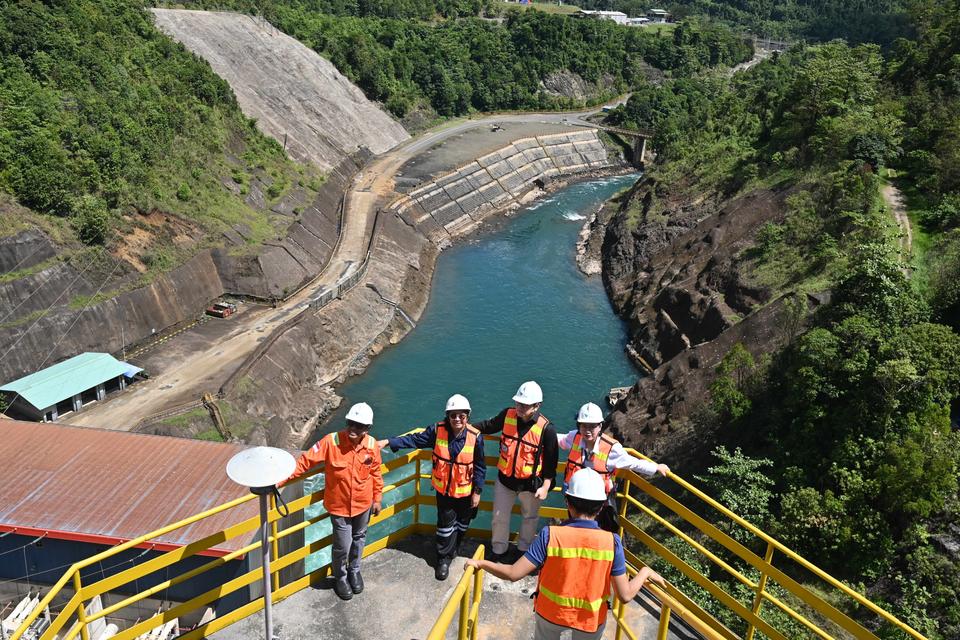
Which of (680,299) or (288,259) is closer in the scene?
(680,299)

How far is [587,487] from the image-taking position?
6.95 meters

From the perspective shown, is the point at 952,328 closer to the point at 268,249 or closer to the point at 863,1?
the point at 268,249

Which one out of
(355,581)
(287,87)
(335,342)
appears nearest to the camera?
(355,581)

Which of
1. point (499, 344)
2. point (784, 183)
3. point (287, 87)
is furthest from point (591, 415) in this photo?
point (287, 87)

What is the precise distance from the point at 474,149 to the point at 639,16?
283ft

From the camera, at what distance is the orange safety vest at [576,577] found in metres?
6.84

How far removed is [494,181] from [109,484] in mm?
57900

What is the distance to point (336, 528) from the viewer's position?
9688mm

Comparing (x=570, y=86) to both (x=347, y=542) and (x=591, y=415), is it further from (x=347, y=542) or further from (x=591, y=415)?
(x=347, y=542)

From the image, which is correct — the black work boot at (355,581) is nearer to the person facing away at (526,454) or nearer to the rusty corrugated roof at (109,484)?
the person facing away at (526,454)

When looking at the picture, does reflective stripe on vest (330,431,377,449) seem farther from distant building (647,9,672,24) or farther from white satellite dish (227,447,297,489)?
distant building (647,9,672,24)

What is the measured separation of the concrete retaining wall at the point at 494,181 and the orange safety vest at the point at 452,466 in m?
52.7

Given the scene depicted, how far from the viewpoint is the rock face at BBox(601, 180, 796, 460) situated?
31.6 m

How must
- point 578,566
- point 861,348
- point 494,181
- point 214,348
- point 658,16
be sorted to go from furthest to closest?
1. point 658,16
2. point 494,181
3. point 214,348
4. point 861,348
5. point 578,566
